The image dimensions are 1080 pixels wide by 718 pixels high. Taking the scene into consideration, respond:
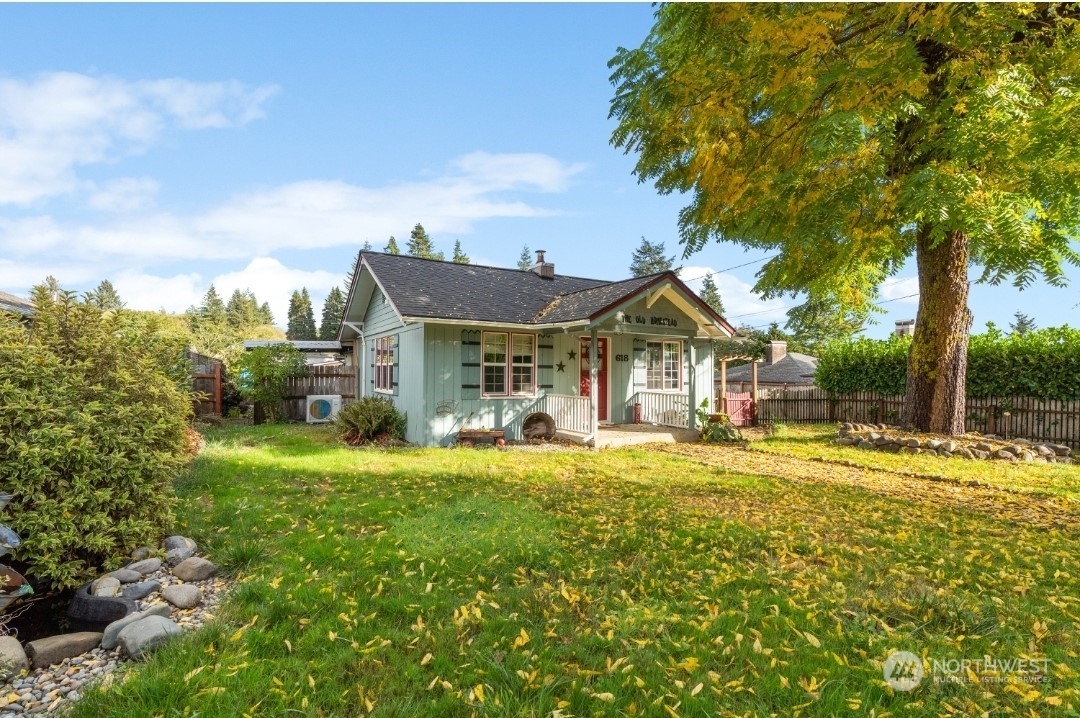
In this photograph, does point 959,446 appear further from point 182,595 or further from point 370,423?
point 182,595

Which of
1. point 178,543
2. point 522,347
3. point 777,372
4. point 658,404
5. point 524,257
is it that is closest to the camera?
point 178,543

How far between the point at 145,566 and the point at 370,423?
7.30m

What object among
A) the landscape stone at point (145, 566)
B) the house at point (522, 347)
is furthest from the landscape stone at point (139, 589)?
the house at point (522, 347)

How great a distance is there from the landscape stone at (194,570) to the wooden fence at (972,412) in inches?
584

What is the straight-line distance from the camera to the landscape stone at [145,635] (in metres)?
2.86

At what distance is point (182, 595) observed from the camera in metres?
3.57

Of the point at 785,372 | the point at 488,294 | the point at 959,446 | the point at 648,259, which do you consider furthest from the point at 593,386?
the point at 648,259

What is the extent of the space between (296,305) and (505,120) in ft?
213

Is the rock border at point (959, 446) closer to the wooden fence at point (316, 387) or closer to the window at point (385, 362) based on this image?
the window at point (385, 362)

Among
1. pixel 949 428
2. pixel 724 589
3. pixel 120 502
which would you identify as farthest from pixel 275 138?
pixel 949 428

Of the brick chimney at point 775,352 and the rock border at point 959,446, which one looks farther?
the brick chimney at point 775,352

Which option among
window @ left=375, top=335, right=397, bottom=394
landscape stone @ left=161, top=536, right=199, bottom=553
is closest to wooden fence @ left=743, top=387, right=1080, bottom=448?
window @ left=375, top=335, right=397, bottom=394

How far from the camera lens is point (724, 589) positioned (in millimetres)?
3588

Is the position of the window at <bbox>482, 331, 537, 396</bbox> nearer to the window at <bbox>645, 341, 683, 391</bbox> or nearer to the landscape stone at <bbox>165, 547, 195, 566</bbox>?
the window at <bbox>645, 341, 683, 391</bbox>
